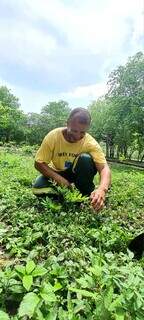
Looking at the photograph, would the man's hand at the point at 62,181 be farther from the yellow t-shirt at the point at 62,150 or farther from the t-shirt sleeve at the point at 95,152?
the t-shirt sleeve at the point at 95,152

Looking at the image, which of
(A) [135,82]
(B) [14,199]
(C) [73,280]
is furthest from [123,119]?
(C) [73,280]

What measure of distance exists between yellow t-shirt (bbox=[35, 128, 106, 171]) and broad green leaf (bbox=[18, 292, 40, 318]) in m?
2.87

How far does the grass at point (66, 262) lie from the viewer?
227 cm

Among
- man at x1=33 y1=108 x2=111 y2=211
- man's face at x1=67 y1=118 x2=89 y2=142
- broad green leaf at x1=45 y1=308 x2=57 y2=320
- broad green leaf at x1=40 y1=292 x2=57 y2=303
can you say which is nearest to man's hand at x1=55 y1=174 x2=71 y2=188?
man at x1=33 y1=108 x2=111 y2=211

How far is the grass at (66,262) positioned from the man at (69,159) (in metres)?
0.39

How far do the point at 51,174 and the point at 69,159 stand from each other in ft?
1.36

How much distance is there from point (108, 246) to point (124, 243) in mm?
234

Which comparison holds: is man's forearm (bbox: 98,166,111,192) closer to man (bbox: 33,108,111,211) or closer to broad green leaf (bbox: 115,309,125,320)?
man (bbox: 33,108,111,211)

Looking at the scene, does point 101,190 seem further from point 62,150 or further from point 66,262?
point 66,262

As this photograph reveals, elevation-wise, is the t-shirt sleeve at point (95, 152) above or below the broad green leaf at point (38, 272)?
above

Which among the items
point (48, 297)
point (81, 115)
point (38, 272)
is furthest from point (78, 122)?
point (48, 297)

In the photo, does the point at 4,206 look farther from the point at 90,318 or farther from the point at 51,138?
the point at 90,318

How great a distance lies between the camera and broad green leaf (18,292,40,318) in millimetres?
2185

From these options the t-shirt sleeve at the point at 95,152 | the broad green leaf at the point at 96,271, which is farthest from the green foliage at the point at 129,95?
the broad green leaf at the point at 96,271
